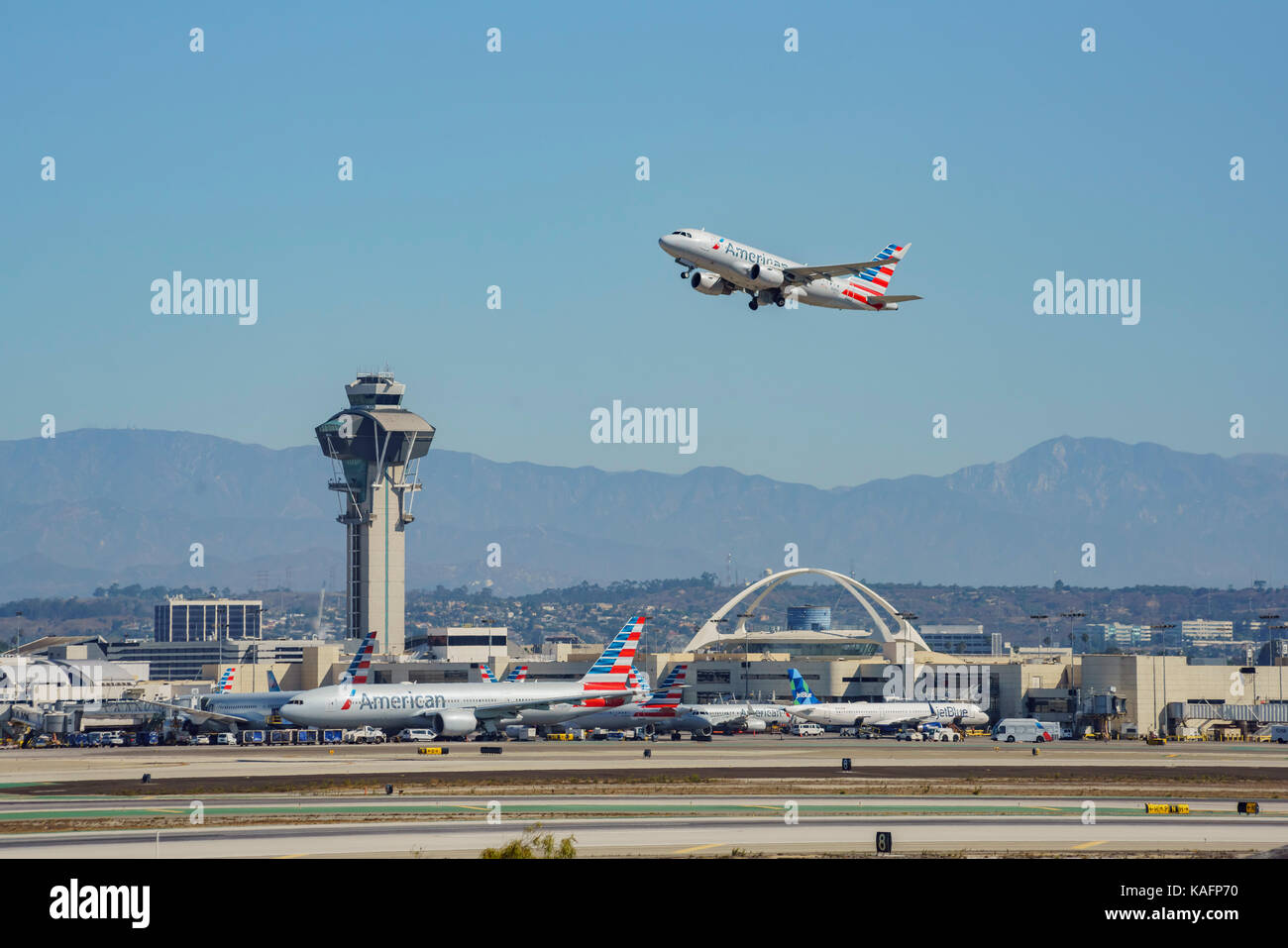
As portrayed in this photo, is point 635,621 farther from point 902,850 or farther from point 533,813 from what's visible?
point 902,850

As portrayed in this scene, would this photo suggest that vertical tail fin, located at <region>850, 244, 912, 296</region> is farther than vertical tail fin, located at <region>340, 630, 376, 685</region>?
No

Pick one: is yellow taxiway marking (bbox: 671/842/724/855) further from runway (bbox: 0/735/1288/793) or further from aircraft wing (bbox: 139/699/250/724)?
aircraft wing (bbox: 139/699/250/724)

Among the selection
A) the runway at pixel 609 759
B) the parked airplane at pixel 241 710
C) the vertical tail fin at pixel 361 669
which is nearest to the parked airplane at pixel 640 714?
the runway at pixel 609 759

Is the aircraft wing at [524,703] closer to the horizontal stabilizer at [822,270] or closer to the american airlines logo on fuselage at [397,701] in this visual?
the american airlines logo on fuselage at [397,701]

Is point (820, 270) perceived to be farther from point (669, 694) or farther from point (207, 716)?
point (207, 716)

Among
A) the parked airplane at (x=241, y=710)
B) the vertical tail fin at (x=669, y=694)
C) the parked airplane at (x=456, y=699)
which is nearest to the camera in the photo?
the parked airplane at (x=456, y=699)

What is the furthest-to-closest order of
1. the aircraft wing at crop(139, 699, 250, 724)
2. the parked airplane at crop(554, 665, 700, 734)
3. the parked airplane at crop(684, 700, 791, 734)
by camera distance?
the parked airplane at crop(684, 700, 791, 734), the aircraft wing at crop(139, 699, 250, 724), the parked airplane at crop(554, 665, 700, 734)

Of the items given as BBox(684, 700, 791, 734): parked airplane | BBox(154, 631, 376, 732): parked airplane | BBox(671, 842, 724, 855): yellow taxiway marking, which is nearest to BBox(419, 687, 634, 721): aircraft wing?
BBox(684, 700, 791, 734): parked airplane

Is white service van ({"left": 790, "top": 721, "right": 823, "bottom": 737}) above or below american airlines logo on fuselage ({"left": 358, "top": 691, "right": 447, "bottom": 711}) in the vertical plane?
below
